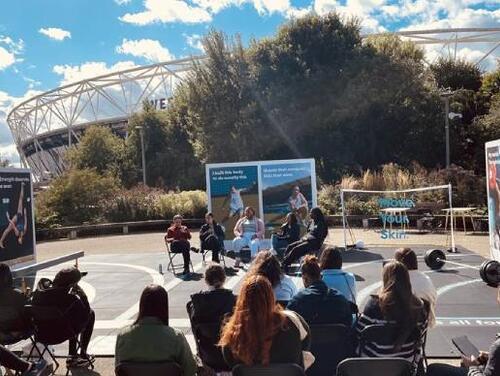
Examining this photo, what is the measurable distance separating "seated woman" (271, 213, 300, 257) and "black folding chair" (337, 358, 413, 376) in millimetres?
7840

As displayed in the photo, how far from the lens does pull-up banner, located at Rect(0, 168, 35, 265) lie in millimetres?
9172

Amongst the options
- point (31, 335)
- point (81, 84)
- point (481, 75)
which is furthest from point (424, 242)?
point (81, 84)

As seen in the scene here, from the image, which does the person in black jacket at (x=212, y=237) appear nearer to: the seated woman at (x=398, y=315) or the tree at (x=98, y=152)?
the seated woman at (x=398, y=315)

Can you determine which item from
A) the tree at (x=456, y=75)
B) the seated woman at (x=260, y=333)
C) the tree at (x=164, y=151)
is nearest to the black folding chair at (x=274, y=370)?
the seated woman at (x=260, y=333)

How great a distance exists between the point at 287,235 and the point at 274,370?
26.8 ft

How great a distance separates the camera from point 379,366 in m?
3.07

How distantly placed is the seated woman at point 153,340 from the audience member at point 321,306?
0.97m

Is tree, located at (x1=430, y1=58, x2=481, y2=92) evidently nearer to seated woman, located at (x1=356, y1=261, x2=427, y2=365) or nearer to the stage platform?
the stage platform

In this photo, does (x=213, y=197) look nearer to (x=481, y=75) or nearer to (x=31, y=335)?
(x=31, y=335)

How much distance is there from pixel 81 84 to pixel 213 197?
287ft

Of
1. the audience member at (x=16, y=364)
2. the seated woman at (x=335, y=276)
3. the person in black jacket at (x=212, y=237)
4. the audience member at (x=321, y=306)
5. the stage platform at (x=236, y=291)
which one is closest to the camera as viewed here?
the audience member at (x=16, y=364)

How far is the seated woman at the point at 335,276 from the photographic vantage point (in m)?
5.00

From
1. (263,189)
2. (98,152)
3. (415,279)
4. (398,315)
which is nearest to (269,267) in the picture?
(398,315)

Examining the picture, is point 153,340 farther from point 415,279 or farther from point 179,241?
point 179,241
